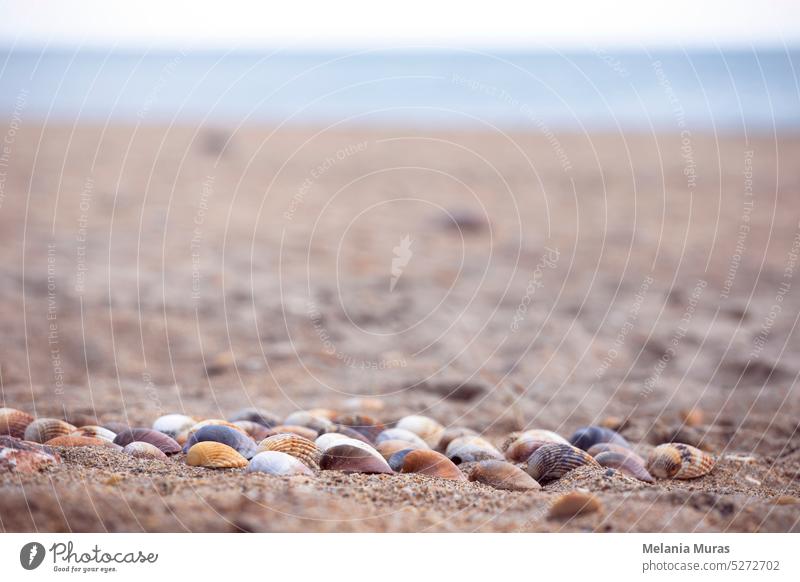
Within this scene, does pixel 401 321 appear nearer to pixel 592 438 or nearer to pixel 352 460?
pixel 592 438

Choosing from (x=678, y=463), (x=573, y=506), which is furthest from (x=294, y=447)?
(x=678, y=463)

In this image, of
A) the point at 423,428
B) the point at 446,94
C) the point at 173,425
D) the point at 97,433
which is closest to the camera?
the point at 97,433

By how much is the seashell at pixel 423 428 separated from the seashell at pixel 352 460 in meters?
0.60

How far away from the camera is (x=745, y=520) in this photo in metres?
2.59

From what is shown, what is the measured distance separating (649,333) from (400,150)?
6.33 meters

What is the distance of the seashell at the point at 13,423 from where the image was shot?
2992 millimetres

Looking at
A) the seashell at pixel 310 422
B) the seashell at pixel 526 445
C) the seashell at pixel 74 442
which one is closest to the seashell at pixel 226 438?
the seashell at pixel 74 442

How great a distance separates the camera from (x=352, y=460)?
2783 millimetres

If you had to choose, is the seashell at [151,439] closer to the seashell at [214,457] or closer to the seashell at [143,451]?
the seashell at [143,451]

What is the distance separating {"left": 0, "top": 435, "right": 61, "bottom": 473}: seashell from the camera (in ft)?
8.27

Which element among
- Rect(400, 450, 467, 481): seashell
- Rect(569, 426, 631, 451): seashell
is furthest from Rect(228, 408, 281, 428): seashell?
Rect(569, 426, 631, 451): seashell

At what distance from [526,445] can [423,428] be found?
548 millimetres

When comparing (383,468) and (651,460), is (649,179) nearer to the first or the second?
(651,460)

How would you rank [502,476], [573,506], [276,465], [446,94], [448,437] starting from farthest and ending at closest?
[446,94] → [448,437] → [502,476] → [276,465] → [573,506]
